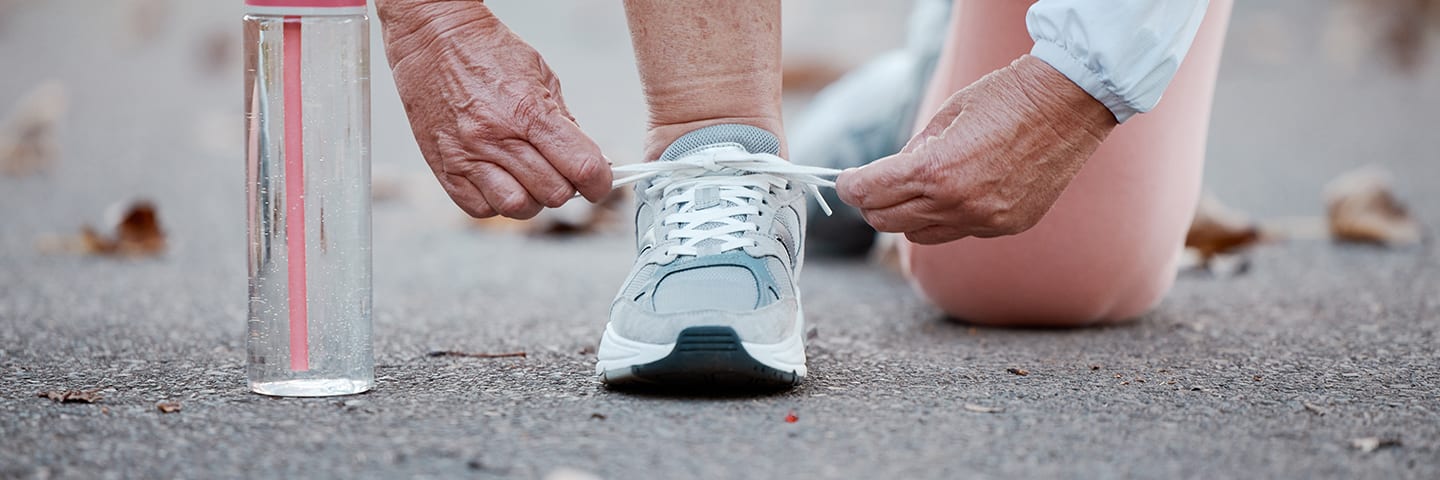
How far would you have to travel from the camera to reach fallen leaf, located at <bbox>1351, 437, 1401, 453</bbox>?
38.7 inches

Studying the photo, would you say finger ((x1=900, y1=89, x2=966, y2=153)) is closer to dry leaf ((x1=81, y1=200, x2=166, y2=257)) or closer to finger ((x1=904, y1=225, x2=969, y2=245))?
finger ((x1=904, y1=225, x2=969, y2=245))

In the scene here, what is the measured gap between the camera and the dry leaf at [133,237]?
2096 millimetres

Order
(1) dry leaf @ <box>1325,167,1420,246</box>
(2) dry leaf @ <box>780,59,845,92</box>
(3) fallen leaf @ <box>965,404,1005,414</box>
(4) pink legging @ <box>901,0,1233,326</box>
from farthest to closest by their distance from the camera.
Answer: (2) dry leaf @ <box>780,59,845,92</box> < (1) dry leaf @ <box>1325,167,1420,246</box> < (4) pink legging @ <box>901,0,1233,326</box> < (3) fallen leaf @ <box>965,404,1005,414</box>

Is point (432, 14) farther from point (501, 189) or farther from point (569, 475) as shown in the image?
point (569, 475)

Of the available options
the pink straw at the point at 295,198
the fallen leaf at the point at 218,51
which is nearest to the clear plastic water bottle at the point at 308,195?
the pink straw at the point at 295,198

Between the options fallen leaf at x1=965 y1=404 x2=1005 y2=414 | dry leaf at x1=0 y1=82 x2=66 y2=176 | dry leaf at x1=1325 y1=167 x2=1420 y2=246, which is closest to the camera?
fallen leaf at x1=965 y1=404 x2=1005 y2=414

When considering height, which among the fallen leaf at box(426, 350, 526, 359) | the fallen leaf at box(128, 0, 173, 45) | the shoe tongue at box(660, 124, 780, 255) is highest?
the fallen leaf at box(128, 0, 173, 45)

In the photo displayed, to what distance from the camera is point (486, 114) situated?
1.15 meters

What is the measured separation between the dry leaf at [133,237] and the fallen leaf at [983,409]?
4.78 ft

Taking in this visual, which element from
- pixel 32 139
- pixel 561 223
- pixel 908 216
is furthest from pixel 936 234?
pixel 32 139

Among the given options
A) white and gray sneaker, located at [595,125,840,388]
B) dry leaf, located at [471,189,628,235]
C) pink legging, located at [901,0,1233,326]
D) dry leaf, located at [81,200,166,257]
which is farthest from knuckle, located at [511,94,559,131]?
dry leaf, located at [471,189,628,235]

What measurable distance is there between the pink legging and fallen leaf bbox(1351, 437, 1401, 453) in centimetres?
53

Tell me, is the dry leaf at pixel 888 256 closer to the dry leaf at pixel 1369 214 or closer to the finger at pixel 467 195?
the dry leaf at pixel 1369 214

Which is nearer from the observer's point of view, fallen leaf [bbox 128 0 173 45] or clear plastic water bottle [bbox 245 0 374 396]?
clear plastic water bottle [bbox 245 0 374 396]
